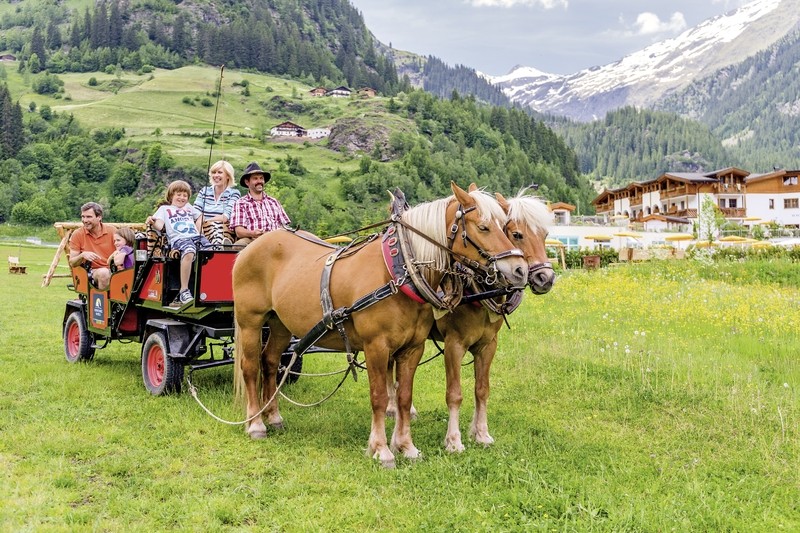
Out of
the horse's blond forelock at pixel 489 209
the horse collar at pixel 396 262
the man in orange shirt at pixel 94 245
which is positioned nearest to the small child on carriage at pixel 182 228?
the man in orange shirt at pixel 94 245

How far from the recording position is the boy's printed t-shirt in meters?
7.59

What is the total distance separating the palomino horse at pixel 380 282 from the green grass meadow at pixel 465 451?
0.63m

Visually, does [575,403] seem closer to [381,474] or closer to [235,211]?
[381,474]

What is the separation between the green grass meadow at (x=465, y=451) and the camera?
4227 mm

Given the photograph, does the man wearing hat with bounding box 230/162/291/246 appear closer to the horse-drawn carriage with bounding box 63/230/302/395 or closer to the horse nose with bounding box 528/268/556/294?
the horse-drawn carriage with bounding box 63/230/302/395

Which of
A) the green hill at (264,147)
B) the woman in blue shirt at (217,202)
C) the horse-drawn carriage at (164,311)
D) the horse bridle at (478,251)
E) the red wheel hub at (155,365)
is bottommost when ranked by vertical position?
the red wheel hub at (155,365)

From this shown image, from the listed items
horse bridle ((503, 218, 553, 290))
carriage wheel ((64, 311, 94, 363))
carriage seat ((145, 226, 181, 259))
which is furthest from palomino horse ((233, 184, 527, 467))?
carriage wheel ((64, 311, 94, 363))

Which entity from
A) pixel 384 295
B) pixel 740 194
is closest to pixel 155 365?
pixel 384 295

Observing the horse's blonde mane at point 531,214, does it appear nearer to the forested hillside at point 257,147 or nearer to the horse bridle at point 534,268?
the horse bridle at point 534,268

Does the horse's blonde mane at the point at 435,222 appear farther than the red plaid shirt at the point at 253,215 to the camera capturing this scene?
No

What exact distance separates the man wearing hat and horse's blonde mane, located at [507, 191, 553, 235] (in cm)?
334

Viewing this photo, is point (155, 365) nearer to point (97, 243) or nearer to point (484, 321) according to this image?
point (97, 243)

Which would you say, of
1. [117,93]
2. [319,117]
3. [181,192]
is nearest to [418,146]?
[319,117]

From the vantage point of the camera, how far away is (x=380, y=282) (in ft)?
17.2
